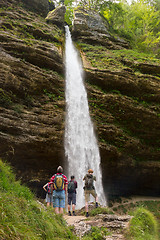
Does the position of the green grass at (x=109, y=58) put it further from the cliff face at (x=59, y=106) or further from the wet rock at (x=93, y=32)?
the wet rock at (x=93, y=32)

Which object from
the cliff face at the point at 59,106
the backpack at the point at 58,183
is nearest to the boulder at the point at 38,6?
the cliff face at the point at 59,106

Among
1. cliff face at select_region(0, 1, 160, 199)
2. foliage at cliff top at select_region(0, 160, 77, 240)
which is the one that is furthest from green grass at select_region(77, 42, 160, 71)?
foliage at cliff top at select_region(0, 160, 77, 240)

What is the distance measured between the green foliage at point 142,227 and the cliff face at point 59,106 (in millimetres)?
7363

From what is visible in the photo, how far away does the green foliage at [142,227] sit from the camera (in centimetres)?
461

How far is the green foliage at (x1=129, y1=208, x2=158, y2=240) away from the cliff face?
7363 mm

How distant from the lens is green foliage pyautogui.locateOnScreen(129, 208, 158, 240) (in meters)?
4.61

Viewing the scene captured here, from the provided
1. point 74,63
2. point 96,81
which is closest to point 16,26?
point 74,63

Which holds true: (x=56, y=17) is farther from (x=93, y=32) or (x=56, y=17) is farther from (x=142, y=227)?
(x=142, y=227)

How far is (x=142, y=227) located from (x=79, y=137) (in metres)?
8.04

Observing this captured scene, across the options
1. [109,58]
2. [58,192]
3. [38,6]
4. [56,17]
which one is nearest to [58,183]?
[58,192]

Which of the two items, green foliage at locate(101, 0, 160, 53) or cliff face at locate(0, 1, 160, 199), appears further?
green foliage at locate(101, 0, 160, 53)

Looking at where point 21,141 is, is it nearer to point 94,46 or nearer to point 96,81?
point 96,81

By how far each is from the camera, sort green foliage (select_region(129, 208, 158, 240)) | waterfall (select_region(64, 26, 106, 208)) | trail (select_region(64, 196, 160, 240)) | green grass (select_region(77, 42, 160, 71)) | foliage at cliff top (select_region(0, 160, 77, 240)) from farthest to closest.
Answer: green grass (select_region(77, 42, 160, 71)), waterfall (select_region(64, 26, 106, 208)), green foliage (select_region(129, 208, 158, 240)), trail (select_region(64, 196, 160, 240)), foliage at cliff top (select_region(0, 160, 77, 240))

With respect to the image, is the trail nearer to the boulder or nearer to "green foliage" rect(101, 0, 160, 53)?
the boulder
